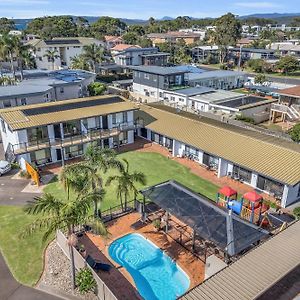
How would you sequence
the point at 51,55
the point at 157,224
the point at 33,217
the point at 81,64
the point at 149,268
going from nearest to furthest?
the point at 149,268, the point at 157,224, the point at 33,217, the point at 81,64, the point at 51,55

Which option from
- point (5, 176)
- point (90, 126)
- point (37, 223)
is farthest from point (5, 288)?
point (90, 126)

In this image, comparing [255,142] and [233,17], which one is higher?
[233,17]

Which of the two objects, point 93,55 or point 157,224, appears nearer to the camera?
point 157,224

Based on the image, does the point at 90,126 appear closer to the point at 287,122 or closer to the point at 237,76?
the point at 287,122

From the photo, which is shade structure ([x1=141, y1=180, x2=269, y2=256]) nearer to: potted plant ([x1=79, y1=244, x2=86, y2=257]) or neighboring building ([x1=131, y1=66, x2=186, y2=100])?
potted plant ([x1=79, y1=244, x2=86, y2=257])

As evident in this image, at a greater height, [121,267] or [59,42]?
[59,42]

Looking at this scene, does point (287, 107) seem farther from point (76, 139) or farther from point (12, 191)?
point (12, 191)

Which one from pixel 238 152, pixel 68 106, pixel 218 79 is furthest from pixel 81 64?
pixel 238 152
